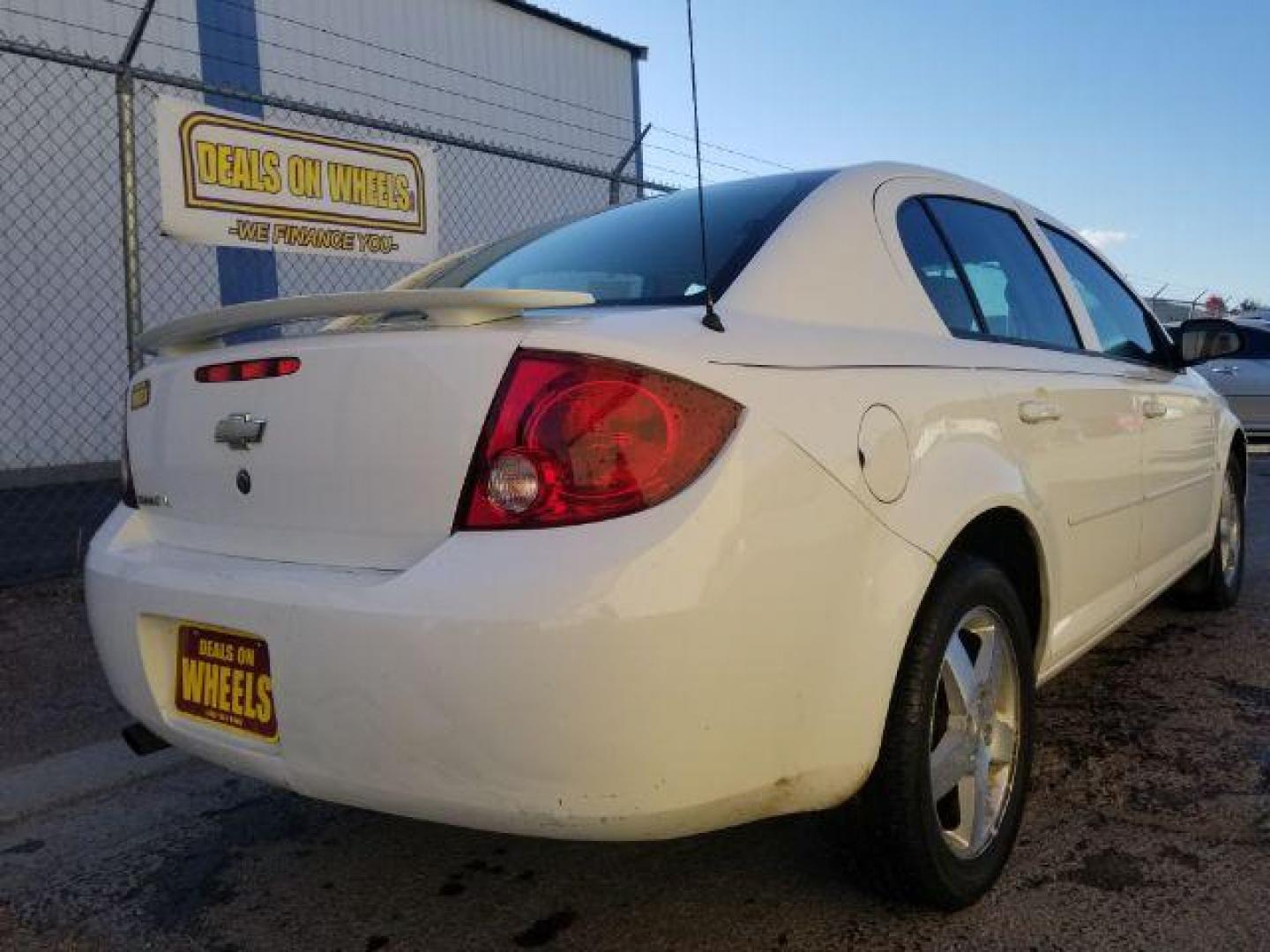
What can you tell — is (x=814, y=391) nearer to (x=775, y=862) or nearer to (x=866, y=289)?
(x=866, y=289)

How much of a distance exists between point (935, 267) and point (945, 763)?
3.79 ft

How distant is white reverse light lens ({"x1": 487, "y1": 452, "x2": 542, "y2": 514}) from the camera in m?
1.70

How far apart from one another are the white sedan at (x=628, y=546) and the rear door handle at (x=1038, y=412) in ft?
0.04

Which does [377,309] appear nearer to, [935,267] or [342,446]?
[342,446]

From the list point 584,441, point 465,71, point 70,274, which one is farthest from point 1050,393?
point 465,71

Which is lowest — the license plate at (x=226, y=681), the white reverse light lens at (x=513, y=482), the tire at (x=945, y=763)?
the tire at (x=945, y=763)

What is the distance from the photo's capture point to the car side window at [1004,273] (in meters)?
2.75

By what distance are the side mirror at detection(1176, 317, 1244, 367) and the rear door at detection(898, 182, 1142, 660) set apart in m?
0.93

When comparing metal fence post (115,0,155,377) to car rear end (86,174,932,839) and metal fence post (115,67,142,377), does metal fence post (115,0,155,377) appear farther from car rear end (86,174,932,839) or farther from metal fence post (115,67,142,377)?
car rear end (86,174,932,839)

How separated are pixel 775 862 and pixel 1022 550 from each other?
0.93m

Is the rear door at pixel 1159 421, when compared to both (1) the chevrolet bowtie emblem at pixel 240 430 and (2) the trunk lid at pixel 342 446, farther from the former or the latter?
(1) the chevrolet bowtie emblem at pixel 240 430

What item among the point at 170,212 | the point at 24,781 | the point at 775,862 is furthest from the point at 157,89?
the point at 775,862

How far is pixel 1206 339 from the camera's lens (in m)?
3.95

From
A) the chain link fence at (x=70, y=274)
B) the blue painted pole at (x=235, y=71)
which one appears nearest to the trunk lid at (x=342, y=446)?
the chain link fence at (x=70, y=274)
